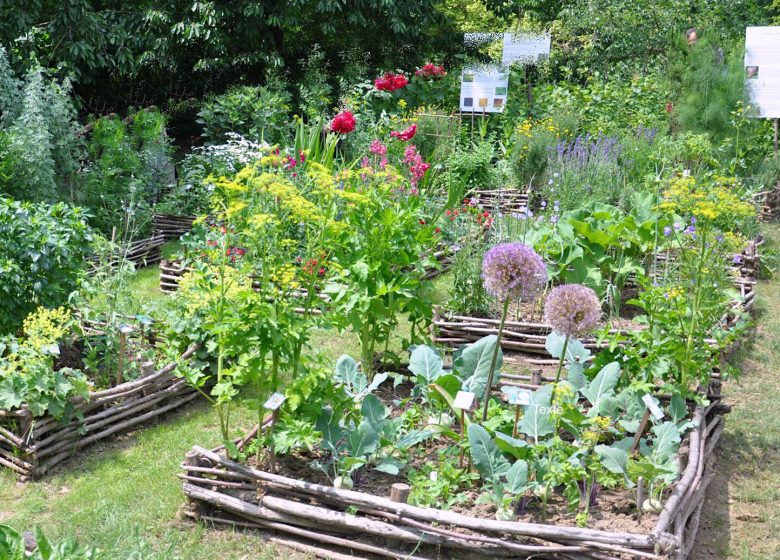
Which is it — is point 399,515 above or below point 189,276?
below

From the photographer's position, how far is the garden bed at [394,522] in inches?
123

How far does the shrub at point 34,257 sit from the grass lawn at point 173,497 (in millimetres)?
930

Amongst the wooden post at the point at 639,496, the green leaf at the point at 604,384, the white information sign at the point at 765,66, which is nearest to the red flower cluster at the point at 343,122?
the green leaf at the point at 604,384

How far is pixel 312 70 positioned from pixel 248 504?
1040 cm

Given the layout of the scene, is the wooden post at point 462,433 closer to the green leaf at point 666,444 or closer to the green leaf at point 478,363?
the green leaf at point 478,363

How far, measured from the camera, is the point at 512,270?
3553 mm

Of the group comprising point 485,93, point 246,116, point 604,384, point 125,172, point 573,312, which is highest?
point 485,93

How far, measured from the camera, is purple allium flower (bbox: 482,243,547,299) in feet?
11.7

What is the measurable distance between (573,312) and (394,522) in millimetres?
1138

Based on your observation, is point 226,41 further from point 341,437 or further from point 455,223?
point 341,437

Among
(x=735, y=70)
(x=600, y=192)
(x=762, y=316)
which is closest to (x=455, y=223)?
(x=600, y=192)

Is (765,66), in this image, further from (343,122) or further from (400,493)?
(400,493)

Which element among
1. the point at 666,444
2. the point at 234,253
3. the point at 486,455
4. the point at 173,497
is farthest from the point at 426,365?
the point at 234,253

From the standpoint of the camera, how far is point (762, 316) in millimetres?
6668
